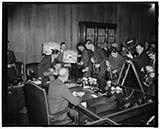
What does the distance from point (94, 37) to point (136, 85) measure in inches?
29.2

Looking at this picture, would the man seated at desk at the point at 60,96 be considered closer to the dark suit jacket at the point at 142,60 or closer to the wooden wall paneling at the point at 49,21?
the wooden wall paneling at the point at 49,21

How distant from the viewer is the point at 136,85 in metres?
2.40

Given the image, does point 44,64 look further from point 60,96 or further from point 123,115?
point 123,115

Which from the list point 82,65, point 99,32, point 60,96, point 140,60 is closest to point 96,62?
point 82,65

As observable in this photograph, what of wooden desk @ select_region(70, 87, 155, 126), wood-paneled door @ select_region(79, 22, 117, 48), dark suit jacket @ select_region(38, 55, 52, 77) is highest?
wood-paneled door @ select_region(79, 22, 117, 48)

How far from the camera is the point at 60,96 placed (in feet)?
6.64

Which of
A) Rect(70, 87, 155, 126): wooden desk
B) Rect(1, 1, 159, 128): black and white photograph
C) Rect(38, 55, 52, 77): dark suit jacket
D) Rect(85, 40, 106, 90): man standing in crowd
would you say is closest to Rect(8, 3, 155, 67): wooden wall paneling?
Rect(1, 1, 159, 128): black and white photograph

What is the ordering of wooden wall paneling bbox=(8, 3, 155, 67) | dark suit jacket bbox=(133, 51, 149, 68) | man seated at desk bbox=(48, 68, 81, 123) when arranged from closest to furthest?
man seated at desk bbox=(48, 68, 81, 123) < wooden wall paneling bbox=(8, 3, 155, 67) < dark suit jacket bbox=(133, 51, 149, 68)

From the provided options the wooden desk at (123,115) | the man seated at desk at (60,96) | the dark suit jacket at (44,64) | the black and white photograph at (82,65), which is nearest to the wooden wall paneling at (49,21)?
the black and white photograph at (82,65)

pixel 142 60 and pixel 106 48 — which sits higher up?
pixel 106 48

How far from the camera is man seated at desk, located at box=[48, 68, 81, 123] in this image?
6.54ft

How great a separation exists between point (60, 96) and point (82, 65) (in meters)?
0.53

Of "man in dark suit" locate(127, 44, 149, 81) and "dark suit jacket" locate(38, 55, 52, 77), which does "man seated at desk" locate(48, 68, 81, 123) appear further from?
"man in dark suit" locate(127, 44, 149, 81)

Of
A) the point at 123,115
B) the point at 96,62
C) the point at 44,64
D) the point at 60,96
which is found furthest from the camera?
the point at 96,62
